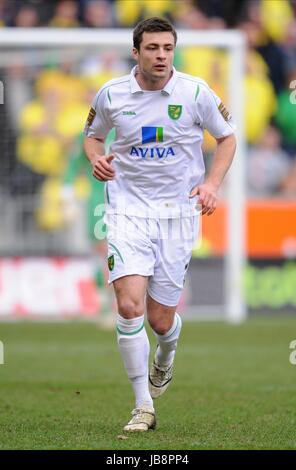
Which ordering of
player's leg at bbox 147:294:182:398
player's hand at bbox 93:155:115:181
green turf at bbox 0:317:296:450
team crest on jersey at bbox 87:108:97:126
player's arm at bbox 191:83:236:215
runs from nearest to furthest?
green turf at bbox 0:317:296:450, player's hand at bbox 93:155:115:181, player's arm at bbox 191:83:236:215, team crest on jersey at bbox 87:108:97:126, player's leg at bbox 147:294:182:398

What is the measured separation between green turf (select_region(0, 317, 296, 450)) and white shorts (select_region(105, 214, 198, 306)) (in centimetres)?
91

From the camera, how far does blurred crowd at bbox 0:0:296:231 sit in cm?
1720

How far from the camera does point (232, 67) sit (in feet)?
55.4

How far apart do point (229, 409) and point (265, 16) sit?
1238cm

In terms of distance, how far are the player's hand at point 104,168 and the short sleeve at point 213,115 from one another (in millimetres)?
692

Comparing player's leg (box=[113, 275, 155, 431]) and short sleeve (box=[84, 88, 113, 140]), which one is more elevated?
short sleeve (box=[84, 88, 113, 140])

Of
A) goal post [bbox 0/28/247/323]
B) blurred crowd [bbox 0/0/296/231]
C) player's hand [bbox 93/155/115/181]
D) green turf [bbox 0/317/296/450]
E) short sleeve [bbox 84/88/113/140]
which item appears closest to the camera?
green turf [bbox 0/317/296/450]

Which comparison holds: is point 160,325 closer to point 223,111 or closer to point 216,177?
point 216,177

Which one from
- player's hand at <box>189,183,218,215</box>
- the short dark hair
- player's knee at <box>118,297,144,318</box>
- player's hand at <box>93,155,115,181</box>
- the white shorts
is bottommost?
player's knee at <box>118,297,144,318</box>

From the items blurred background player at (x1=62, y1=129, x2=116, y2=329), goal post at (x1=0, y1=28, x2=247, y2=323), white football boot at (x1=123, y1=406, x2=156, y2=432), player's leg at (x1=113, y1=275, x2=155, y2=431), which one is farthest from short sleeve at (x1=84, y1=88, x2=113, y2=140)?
goal post at (x1=0, y1=28, x2=247, y2=323)

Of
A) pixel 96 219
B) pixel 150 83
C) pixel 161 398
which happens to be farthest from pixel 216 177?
pixel 96 219

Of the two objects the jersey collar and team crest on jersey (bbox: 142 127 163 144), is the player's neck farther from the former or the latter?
team crest on jersey (bbox: 142 127 163 144)

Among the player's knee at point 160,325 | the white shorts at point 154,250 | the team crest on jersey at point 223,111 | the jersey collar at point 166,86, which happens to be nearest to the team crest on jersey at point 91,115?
the jersey collar at point 166,86

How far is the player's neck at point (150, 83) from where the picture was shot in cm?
687
